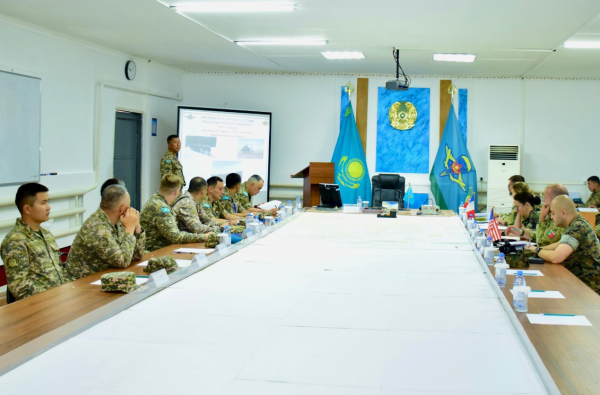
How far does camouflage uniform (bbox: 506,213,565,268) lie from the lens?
3.73 metres

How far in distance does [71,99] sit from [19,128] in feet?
3.43

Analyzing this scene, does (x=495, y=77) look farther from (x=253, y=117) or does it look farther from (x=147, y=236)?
(x=147, y=236)

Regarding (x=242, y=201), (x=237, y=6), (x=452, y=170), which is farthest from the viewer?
(x=452, y=170)

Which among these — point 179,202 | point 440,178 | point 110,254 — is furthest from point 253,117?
point 110,254

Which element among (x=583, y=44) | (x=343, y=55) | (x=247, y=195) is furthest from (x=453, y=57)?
(x=247, y=195)

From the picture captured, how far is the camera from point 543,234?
188 inches

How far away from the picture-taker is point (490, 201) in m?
9.30

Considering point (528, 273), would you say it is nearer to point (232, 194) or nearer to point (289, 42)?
point (232, 194)

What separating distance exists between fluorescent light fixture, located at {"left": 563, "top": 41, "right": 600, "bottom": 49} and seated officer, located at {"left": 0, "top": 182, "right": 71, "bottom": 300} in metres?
5.72

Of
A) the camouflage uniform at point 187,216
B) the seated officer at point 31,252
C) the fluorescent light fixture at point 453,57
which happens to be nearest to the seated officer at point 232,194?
the camouflage uniform at point 187,216

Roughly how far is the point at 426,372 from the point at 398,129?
7963 millimetres

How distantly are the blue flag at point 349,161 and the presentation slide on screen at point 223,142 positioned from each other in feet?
3.75

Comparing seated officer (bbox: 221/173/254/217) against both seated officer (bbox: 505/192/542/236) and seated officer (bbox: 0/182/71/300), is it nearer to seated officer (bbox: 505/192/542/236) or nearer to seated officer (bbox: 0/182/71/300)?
seated officer (bbox: 505/192/542/236)

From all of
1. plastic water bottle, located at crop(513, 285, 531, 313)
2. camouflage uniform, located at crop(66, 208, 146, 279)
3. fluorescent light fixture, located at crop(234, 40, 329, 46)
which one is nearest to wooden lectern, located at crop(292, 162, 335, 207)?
fluorescent light fixture, located at crop(234, 40, 329, 46)
